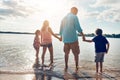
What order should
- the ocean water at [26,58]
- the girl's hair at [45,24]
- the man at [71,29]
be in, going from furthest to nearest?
the ocean water at [26,58]
the girl's hair at [45,24]
the man at [71,29]

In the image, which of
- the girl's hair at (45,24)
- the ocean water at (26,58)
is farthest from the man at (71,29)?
the ocean water at (26,58)

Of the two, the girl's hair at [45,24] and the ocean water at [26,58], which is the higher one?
the girl's hair at [45,24]

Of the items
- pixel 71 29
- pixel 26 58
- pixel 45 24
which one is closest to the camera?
pixel 71 29

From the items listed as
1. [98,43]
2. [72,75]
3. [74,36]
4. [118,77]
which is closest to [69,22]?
[74,36]

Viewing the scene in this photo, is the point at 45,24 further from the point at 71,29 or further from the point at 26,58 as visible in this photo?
the point at 26,58

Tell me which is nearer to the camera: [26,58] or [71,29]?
[71,29]

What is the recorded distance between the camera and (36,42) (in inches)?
593

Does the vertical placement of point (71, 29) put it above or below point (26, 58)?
above

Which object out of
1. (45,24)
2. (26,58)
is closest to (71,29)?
(45,24)

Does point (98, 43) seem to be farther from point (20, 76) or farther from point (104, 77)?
point (20, 76)

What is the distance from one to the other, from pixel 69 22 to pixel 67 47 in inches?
38.7

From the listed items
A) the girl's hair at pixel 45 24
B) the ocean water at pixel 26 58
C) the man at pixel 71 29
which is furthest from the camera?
the ocean water at pixel 26 58

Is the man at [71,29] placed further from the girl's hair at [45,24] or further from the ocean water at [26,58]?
the ocean water at [26,58]

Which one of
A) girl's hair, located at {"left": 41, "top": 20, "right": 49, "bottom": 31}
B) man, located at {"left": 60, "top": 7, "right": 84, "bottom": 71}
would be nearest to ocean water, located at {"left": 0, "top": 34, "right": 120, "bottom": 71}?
girl's hair, located at {"left": 41, "top": 20, "right": 49, "bottom": 31}
